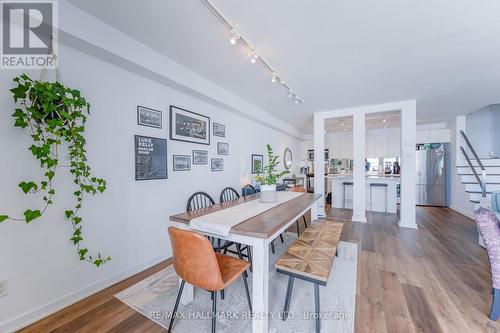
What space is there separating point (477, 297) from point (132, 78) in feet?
13.5

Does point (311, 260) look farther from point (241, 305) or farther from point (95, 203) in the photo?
point (95, 203)

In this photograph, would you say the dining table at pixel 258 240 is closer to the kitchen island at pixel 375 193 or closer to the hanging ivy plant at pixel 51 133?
the hanging ivy plant at pixel 51 133

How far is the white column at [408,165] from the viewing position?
3764 millimetres

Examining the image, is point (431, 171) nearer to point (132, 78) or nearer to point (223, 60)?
point (223, 60)

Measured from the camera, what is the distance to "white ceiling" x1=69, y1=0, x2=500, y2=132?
1572 millimetres


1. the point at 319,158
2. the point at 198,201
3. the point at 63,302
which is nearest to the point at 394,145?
the point at 319,158

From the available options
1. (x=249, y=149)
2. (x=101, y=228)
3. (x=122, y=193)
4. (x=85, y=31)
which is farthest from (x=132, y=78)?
(x=249, y=149)

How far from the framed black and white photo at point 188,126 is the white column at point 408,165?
3.89m

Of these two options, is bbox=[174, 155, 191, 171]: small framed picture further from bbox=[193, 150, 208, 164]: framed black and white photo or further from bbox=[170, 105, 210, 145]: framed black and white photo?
bbox=[170, 105, 210, 145]: framed black and white photo

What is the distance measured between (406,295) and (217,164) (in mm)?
2894

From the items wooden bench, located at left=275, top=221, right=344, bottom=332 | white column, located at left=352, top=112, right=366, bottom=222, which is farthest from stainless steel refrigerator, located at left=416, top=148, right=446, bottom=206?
wooden bench, located at left=275, top=221, right=344, bottom=332

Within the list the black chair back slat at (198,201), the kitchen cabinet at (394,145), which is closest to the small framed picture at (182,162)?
the black chair back slat at (198,201)

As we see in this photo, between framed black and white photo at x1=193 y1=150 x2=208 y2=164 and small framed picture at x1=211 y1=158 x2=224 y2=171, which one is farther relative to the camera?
small framed picture at x1=211 y1=158 x2=224 y2=171

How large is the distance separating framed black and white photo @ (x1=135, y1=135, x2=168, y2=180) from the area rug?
1.15m
